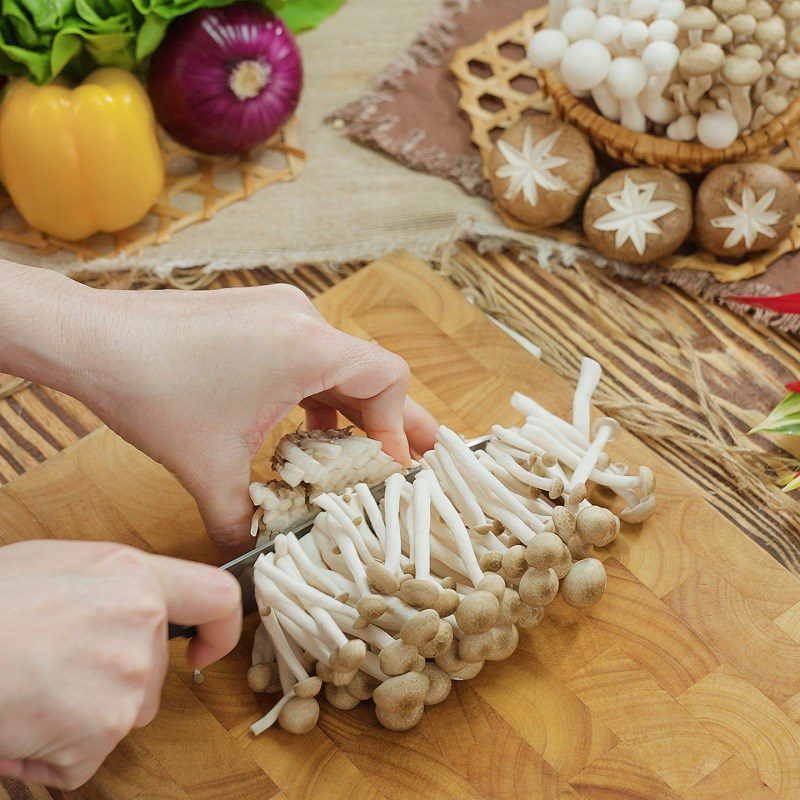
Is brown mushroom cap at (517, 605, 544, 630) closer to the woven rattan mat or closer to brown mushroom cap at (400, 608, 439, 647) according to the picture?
brown mushroom cap at (400, 608, 439, 647)

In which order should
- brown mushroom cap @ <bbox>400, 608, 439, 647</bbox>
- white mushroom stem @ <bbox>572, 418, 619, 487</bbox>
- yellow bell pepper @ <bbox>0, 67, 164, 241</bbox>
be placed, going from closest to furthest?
brown mushroom cap @ <bbox>400, 608, 439, 647</bbox>, white mushroom stem @ <bbox>572, 418, 619, 487</bbox>, yellow bell pepper @ <bbox>0, 67, 164, 241</bbox>

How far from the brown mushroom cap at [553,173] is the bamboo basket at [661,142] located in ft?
0.10

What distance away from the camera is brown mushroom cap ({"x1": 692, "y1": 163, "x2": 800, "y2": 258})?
1.71m

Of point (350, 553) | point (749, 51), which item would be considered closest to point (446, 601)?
point (350, 553)

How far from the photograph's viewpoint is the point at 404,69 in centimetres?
211

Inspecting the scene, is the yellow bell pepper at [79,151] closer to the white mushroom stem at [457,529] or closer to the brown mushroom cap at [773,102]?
the white mushroom stem at [457,529]

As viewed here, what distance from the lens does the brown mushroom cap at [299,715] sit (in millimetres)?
1151

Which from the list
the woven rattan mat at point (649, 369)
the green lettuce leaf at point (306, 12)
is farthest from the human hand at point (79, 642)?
the green lettuce leaf at point (306, 12)

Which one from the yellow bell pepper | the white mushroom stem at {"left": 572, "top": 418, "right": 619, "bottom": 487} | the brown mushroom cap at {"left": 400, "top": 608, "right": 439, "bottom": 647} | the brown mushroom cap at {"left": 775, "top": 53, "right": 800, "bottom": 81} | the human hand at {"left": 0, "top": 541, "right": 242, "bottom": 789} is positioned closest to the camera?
the human hand at {"left": 0, "top": 541, "right": 242, "bottom": 789}

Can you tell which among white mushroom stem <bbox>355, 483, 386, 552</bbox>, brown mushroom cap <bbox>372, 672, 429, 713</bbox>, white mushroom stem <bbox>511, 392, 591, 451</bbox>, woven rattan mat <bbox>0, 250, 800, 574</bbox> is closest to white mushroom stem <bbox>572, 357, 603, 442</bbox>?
white mushroom stem <bbox>511, 392, 591, 451</bbox>

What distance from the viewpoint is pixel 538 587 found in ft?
3.77

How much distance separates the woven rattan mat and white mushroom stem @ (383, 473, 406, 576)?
45 centimetres

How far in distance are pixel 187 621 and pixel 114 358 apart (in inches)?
13.0

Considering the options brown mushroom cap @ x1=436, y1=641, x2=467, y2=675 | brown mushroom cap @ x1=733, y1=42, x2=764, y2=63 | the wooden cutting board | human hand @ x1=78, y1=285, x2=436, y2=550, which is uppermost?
brown mushroom cap @ x1=733, y1=42, x2=764, y2=63
